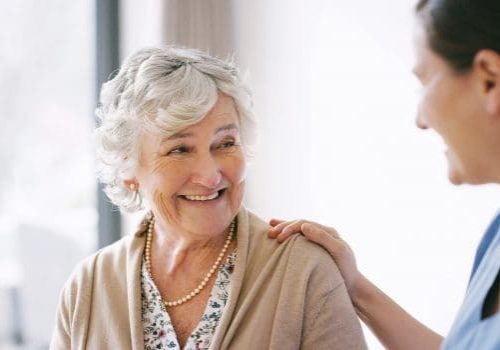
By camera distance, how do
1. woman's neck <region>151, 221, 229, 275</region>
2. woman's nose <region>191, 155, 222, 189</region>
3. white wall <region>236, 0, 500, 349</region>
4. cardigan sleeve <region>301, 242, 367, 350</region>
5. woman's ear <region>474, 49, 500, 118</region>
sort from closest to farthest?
woman's ear <region>474, 49, 500, 118</region> → cardigan sleeve <region>301, 242, 367, 350</region> → woman's nose <region>191, 155, 222, 189</region> → woman's neck <region>151, 221, 229, 275</region> → white wall <region>236, 0, 500, 349</region>

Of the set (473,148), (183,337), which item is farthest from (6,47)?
(473,148)

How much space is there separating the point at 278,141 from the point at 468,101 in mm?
1877

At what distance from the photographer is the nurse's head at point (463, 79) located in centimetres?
94

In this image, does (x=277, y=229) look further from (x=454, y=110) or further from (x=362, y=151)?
Result: (x=362, y=151)

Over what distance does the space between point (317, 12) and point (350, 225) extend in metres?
0.81

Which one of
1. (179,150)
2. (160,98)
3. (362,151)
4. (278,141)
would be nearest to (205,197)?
(179,150)

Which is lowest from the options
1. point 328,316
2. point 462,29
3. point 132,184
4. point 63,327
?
point 63,327

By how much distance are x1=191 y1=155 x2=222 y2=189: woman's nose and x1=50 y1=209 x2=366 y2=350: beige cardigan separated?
146 mm

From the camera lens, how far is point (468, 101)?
38.7 inches

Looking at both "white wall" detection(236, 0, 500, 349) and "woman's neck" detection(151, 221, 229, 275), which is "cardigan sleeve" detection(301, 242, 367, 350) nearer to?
"woman's neck" detection(151, 221, 229, 275)

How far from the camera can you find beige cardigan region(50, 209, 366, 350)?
4.80 feet

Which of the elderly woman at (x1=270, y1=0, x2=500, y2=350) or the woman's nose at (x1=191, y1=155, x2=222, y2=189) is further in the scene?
the woman's nose at (x1=191, y1=155, x2=222, y2=189)

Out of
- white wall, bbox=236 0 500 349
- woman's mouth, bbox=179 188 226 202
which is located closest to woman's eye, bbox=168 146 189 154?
woman's mouth, bbox=179 188 226 202

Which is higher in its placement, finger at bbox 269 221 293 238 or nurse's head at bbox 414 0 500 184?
nurse's head at bbox 414 0 500 184
